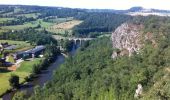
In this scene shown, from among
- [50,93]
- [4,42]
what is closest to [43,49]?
[4,42]

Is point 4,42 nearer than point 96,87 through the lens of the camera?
No

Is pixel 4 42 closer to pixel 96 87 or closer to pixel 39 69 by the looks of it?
pixel 39 69

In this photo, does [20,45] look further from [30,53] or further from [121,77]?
[121,77]

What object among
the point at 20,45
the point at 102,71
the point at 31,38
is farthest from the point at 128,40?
the point at 31,38

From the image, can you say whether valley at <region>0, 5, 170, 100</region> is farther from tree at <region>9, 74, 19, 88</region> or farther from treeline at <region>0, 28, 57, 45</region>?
treeline at <region>0, 28, 57, 45</region>

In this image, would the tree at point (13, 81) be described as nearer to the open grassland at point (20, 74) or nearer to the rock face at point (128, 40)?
the open grassland at point (20, 74)

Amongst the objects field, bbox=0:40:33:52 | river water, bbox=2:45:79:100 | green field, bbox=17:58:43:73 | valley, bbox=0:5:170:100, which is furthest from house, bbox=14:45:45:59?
river water, bbox=2:45:79:100
